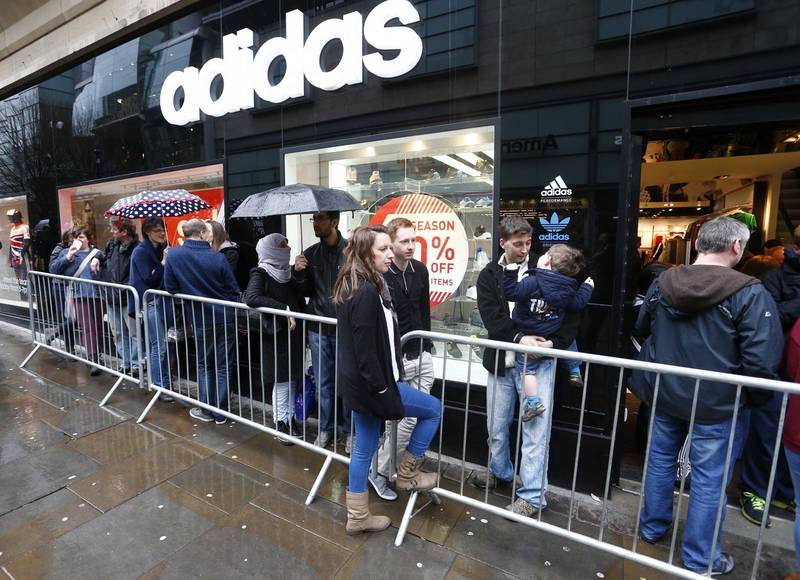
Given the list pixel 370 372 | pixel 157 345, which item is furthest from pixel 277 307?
pixel 157 345

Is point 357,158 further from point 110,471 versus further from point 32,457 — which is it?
point 32,457

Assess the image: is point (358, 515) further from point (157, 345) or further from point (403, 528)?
point (157, 345)

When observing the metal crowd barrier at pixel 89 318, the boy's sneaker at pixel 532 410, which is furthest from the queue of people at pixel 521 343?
the metal crowd barrier at pixel 89 318

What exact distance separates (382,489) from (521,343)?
1551mm

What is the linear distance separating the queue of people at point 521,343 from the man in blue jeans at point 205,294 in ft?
0.05

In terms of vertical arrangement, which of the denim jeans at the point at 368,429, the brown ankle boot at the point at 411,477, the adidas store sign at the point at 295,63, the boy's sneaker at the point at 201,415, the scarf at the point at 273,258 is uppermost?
the adidas store sign at the point at 295,63

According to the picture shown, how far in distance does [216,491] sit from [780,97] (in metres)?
5.00

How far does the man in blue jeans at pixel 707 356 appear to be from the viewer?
2.46 meters

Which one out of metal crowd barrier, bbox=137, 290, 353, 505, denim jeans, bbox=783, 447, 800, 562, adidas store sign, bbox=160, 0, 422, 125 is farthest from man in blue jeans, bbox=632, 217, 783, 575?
adidas store sign, bbox=160, 0, 422, 125

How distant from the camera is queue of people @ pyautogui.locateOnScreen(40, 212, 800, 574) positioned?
2.56 meters

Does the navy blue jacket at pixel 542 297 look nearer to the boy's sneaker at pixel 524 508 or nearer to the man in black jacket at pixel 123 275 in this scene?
the boy's sneaker at pixel 524 508

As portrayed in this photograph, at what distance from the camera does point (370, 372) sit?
2619mm

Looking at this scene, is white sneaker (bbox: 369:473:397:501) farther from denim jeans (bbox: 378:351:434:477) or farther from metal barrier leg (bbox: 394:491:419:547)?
metal barrier leg (bbox: 394:491:419:547)

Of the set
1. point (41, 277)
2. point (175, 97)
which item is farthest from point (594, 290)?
point (41, 277)
